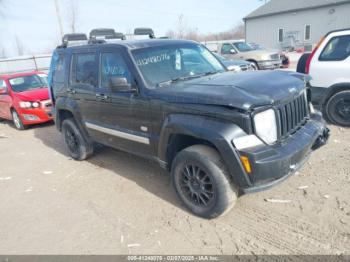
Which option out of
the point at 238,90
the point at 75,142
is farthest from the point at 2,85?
the point at 238,90

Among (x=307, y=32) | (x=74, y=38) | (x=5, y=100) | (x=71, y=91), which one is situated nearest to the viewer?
(x=71, y=91)

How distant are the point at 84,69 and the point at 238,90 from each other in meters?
2.81

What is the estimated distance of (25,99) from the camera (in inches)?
312

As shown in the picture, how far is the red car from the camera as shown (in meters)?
7.93

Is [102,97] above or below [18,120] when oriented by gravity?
above

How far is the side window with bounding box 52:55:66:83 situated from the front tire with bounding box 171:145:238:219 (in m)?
3.09

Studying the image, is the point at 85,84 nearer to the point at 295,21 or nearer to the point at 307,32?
the point at 307,32

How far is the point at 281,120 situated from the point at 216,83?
0.83 metres

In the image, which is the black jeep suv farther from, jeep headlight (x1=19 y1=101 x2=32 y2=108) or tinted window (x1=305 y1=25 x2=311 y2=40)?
tinted window (x1=305 y1=25 x2=311 y2=40)

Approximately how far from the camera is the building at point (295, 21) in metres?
27.2

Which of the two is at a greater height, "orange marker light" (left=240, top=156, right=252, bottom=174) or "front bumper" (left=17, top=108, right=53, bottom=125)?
"orange marker light" (left=240, top=156, right=252, bottom=174)

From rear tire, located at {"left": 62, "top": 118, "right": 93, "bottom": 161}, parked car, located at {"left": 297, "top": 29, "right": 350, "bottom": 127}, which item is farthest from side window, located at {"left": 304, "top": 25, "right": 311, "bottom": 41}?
rear tire, located at {"left": 62, "top": 118, "right": 93, "bottom": 161}

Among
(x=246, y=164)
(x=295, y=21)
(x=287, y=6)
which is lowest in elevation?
(x=246, y=164)

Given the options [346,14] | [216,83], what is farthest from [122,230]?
[346,14]
